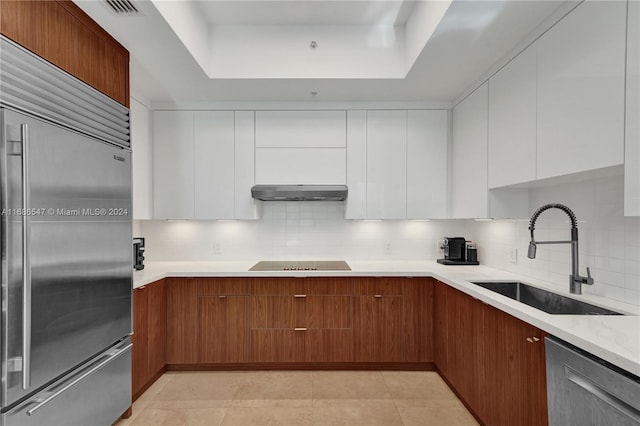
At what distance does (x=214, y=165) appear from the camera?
3.16 meters

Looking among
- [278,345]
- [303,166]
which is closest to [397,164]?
[303,166]

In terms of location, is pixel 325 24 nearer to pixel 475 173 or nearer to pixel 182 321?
pixel 475 173

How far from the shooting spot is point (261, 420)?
7.27 ft

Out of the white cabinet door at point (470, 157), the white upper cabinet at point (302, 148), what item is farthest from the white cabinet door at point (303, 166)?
the white cabinet door at point (470, 157)

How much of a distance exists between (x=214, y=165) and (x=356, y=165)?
1392mm

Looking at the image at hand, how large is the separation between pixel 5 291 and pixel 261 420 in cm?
168

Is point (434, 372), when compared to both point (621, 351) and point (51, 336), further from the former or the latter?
point (51, 336)

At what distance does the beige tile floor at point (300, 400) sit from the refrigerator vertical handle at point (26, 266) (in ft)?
3.76

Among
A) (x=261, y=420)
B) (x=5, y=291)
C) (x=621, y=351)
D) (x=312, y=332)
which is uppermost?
(x=5, y=291)

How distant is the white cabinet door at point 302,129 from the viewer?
125 inches

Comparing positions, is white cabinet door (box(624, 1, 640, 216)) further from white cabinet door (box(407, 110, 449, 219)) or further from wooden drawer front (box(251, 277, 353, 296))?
wooden drawer front (box(251, 277, 353, 296))

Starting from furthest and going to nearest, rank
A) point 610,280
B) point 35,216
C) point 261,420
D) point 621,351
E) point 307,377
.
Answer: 1. point 307,377
2. point 261,420
3. point 610,280
4. point 35,216
5. point 621,351

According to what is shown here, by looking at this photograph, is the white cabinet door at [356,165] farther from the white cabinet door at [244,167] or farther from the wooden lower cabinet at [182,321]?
the wooden lower cabinet at [182,321]

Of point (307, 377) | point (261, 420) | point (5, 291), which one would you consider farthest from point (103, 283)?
point (307, 377)
